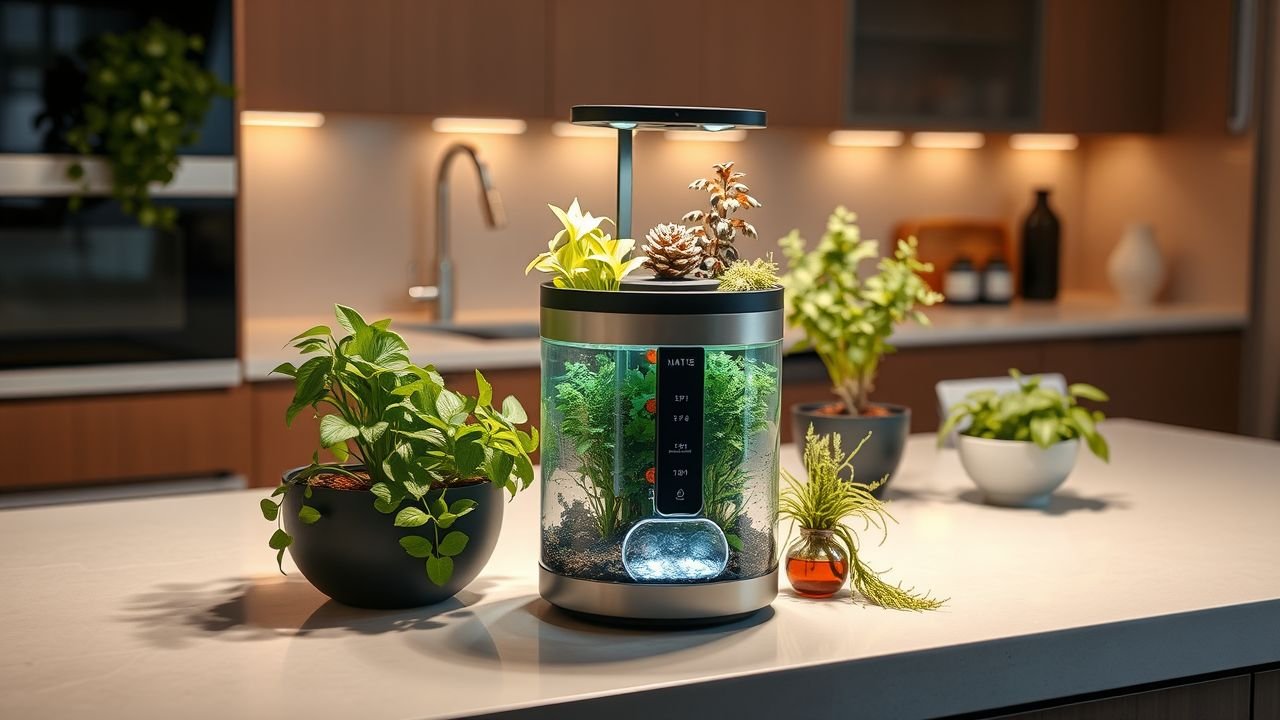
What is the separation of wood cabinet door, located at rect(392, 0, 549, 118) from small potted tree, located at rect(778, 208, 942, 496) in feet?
6.28

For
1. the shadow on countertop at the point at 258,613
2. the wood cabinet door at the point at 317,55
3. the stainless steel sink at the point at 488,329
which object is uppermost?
the wood cabinet door at the point at 317,55

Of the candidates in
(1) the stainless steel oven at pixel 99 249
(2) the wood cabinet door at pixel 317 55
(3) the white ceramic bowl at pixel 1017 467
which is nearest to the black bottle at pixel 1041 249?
(2) the wood cabinet door at pixel 317 55

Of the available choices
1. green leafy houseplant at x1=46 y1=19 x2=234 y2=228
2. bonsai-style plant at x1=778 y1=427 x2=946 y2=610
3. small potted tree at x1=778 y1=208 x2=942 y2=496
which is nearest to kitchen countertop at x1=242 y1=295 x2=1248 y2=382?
green leafy houseplant at x1=46 y1=19 x2=234 y2=228

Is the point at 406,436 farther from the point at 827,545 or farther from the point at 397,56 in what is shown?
the point at 397,56

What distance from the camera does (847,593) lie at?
4.27 ft

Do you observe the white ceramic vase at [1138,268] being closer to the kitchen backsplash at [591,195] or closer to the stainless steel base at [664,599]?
the kitchen backsplash at [591,195]

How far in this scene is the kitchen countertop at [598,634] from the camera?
1024mm

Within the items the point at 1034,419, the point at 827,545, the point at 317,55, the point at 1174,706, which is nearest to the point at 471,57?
the point at 317,55

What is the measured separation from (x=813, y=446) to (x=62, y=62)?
212 cm

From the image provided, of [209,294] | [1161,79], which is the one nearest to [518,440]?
[209,294]

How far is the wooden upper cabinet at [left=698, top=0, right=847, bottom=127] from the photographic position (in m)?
3.86

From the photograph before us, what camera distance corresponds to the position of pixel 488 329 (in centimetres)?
372

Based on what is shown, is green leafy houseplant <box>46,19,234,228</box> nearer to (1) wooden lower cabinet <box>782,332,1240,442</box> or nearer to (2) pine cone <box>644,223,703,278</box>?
(1) wooden lower cabinet <box>782,332,1240,442</box>

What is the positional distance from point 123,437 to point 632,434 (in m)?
2.12
